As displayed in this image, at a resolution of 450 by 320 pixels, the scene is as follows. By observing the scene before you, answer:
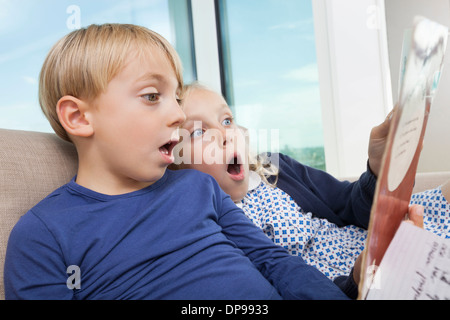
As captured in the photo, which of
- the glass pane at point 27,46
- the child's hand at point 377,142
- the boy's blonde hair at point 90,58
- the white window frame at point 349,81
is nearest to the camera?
the boy's blonde hair at point 90,58

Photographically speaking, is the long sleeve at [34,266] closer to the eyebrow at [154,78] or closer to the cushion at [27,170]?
the cushion at [27,170]

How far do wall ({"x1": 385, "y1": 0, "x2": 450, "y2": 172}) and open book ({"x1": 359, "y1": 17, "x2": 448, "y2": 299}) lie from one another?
2.33m

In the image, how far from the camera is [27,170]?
0.78 meters

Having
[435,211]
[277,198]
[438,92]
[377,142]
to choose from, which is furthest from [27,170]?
[438,92]

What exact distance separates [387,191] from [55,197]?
0.57 metres

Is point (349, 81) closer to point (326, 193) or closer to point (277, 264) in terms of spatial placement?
point (326, 193)

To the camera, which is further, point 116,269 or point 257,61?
point 257,61

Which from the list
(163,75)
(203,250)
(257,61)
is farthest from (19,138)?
(257,61)

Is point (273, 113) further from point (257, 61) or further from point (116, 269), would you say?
point (116, 269)

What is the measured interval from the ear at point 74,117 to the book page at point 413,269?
55cm

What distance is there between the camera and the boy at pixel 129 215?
0.63 meters

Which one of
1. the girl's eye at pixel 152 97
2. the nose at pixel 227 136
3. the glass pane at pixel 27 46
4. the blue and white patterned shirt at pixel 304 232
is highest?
the glass pane at pixel 27 46

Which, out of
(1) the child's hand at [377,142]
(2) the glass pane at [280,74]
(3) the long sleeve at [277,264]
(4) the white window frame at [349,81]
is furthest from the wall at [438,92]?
(3) the long sleeve at [277,264]

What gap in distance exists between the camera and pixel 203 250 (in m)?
0.71
